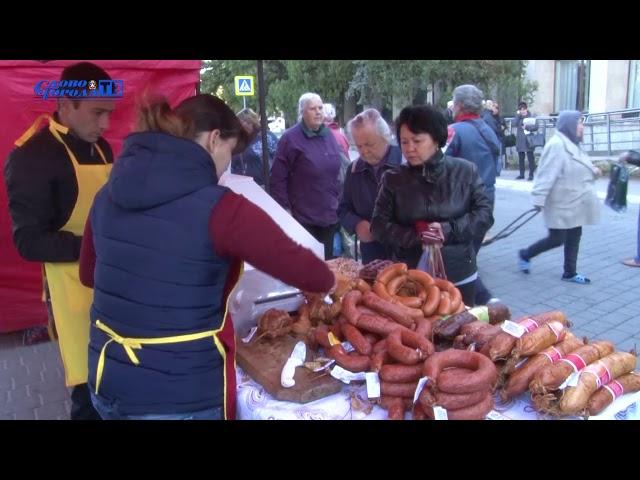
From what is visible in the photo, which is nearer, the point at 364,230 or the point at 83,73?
the point at 83,73

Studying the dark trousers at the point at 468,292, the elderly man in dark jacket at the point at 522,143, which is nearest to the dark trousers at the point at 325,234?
the dark trousers at the point at 468,292

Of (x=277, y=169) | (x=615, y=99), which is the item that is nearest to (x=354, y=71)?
(x=615, y=99)

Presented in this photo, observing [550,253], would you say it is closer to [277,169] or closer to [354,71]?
[277,169]

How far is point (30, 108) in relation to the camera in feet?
13.5

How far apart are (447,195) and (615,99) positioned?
1495 cm

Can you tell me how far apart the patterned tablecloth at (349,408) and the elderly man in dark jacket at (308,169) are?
2919mm

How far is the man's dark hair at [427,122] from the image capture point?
9.14 feet

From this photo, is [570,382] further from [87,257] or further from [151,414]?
[87,257]

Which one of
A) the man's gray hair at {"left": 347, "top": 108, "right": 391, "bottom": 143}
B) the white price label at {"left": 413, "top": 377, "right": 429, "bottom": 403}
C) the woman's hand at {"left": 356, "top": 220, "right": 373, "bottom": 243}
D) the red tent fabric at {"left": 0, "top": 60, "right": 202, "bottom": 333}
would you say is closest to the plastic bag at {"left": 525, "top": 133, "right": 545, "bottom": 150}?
the man's gray hair at {"left": 347, "top": 108, "right": 391, "bottom": 143}

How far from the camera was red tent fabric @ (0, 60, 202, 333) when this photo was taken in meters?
3.99

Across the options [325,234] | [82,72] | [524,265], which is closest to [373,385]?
[82,72]

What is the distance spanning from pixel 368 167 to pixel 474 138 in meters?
1.56

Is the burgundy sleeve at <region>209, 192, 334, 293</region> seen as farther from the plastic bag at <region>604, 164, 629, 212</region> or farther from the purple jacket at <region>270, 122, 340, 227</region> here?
the plastic bag at <region>604, 164, 629, 212</region>

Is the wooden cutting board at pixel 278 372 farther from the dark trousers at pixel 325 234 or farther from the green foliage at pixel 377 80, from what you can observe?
the green foliage at pixel 377 80
